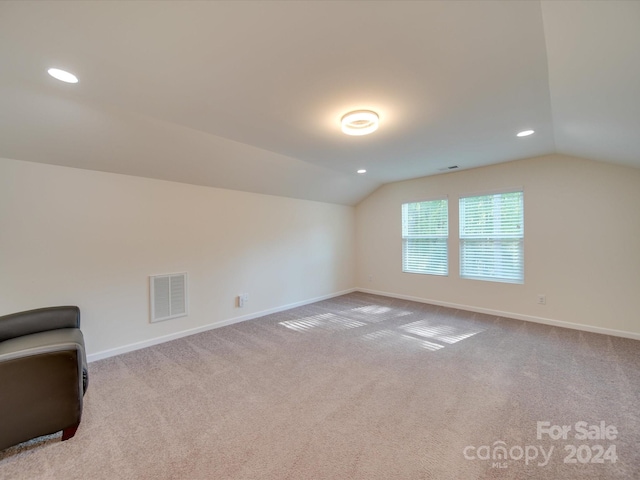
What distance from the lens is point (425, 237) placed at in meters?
5.12

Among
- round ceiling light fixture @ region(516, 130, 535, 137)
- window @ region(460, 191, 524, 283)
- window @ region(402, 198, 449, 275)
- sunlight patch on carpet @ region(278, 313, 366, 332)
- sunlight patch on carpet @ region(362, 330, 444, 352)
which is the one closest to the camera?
round ceiling light fixture @ region(516, 130, 535, 137)

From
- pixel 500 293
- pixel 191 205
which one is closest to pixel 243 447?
pixel 191 205

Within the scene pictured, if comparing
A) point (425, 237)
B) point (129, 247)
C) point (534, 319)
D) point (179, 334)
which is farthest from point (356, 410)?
point (425, 237)

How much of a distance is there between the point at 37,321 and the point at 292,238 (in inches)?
131

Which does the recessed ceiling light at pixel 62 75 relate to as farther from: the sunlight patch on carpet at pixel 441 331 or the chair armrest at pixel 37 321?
the sunlight patch on carpet at pixel 441 331

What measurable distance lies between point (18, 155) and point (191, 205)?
5.20ft

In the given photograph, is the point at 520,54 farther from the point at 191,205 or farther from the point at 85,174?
the point at 85,174

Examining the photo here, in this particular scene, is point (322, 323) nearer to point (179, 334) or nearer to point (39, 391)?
point (179, 334)

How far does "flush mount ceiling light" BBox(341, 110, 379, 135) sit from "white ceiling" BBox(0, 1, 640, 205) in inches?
2.9

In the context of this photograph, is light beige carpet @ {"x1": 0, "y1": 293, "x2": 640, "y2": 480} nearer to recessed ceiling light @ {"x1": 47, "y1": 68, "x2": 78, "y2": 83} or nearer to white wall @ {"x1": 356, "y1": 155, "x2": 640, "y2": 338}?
white wall @ {"x1": 356, "y1": 155, "x2": 640, "y2": 338}

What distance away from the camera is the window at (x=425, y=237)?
16.1 feet

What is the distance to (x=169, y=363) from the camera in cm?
280

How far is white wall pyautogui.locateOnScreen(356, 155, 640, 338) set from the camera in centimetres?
329

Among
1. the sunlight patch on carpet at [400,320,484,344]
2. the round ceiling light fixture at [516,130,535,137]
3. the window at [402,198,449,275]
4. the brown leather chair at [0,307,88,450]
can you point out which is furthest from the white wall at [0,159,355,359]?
the round ceiling light fixture at [516,130,535,137]
